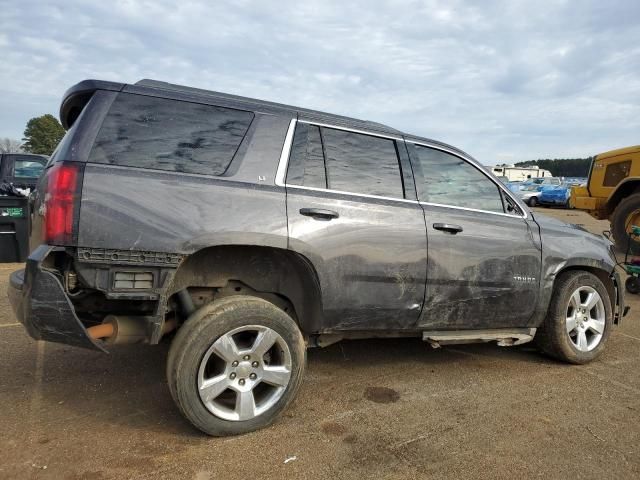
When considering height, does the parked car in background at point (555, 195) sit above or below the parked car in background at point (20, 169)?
above

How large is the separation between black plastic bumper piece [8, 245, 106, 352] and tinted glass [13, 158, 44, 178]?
26.2 feet

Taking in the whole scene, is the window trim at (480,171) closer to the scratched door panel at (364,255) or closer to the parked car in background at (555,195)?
the scratched door panel at (364,255)

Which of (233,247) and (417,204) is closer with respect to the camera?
A: (233,247)

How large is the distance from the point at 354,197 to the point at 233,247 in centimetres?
86

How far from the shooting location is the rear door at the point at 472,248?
11.5 feet

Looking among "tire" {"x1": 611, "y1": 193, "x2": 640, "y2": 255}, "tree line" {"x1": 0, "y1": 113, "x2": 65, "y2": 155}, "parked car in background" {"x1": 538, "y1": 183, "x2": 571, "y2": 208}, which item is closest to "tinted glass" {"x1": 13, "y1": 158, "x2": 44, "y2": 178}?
"tire" {"x1": 611, "y1": 193, "x2": 640, "y2": 255}

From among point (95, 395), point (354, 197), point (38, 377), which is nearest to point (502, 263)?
point (354, 197)

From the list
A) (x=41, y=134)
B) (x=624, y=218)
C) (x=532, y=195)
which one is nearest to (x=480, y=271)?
(x=624, y=218)

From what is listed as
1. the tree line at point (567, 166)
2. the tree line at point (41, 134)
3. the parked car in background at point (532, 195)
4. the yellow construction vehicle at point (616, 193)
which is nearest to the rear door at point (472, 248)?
the yellow construction vehicle at point (616, 193)

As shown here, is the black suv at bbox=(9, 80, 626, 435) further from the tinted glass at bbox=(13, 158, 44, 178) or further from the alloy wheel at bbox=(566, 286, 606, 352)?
the tinted glass at bbox=(13, 158, 44, 178)

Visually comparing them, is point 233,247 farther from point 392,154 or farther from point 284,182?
point 392,154

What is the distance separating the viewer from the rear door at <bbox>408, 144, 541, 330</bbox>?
11.5 feet

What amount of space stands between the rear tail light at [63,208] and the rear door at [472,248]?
2.22 metres

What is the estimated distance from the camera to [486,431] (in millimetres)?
3002
